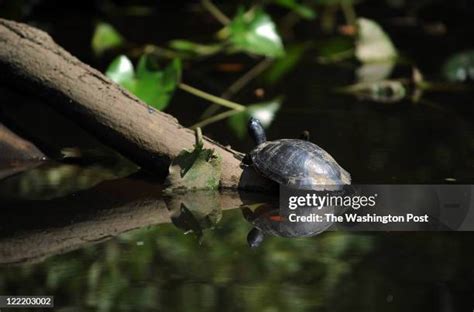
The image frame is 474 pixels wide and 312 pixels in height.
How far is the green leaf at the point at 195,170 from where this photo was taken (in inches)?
140

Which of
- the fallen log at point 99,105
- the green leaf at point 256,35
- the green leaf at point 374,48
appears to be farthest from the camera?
the green leaf at point 374,48

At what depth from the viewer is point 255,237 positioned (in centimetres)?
319

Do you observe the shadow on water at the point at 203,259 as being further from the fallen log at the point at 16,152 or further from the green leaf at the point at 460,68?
the green leaf at the point at 460,68

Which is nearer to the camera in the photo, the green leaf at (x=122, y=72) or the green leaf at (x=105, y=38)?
the green leaf at (x=122, y=72)

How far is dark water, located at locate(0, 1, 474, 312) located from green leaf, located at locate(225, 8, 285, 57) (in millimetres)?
356

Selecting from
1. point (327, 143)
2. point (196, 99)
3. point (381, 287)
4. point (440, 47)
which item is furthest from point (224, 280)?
point (440, 47)

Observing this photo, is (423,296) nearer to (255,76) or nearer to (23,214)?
(23,214)

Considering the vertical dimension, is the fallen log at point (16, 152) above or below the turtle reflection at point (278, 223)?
above

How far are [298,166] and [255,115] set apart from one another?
1340 mm

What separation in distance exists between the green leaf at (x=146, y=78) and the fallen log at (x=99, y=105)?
0.54m

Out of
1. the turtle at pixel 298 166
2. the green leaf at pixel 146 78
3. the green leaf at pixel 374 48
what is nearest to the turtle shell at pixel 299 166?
the turtle at pixel 298 166

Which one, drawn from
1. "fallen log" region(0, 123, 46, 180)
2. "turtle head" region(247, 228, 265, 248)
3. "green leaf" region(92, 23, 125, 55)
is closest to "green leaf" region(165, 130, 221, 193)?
"turtle head" region(247, 228, 265, 248)

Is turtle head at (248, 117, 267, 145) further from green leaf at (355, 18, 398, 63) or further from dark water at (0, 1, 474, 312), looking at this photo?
green leaf at (355, 18, 398, 63)

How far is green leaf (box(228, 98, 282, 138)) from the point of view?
14.8 ft
